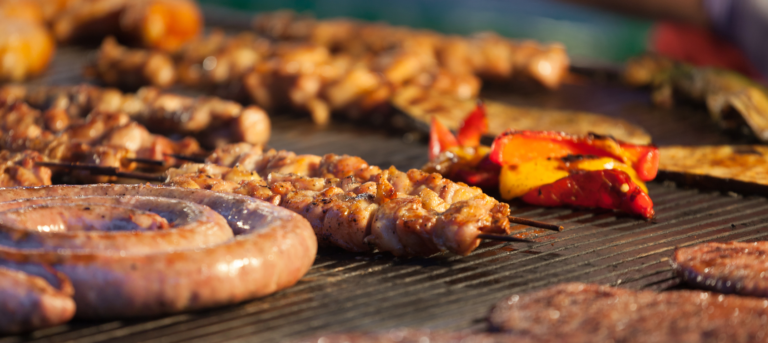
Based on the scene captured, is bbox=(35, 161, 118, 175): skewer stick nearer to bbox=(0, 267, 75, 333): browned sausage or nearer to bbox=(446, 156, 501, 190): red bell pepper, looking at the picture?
bbox=(0, 267, 75, 333): browned sausage

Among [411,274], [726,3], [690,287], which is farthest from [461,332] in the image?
[726,3]

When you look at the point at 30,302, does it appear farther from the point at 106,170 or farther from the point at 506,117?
the point at 506,117

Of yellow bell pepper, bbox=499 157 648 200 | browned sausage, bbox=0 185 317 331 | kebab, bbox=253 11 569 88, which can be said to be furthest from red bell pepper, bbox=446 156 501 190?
kebab, bbox=253 11 569 88

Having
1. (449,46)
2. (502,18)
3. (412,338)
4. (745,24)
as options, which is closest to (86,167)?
(412,338)

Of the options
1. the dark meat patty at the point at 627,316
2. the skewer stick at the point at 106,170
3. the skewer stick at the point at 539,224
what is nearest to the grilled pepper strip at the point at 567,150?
the skewer stick at the point at 539,224

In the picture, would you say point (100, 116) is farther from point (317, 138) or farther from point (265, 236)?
point (265, 236)

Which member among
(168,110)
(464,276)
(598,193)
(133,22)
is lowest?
(464,276)
